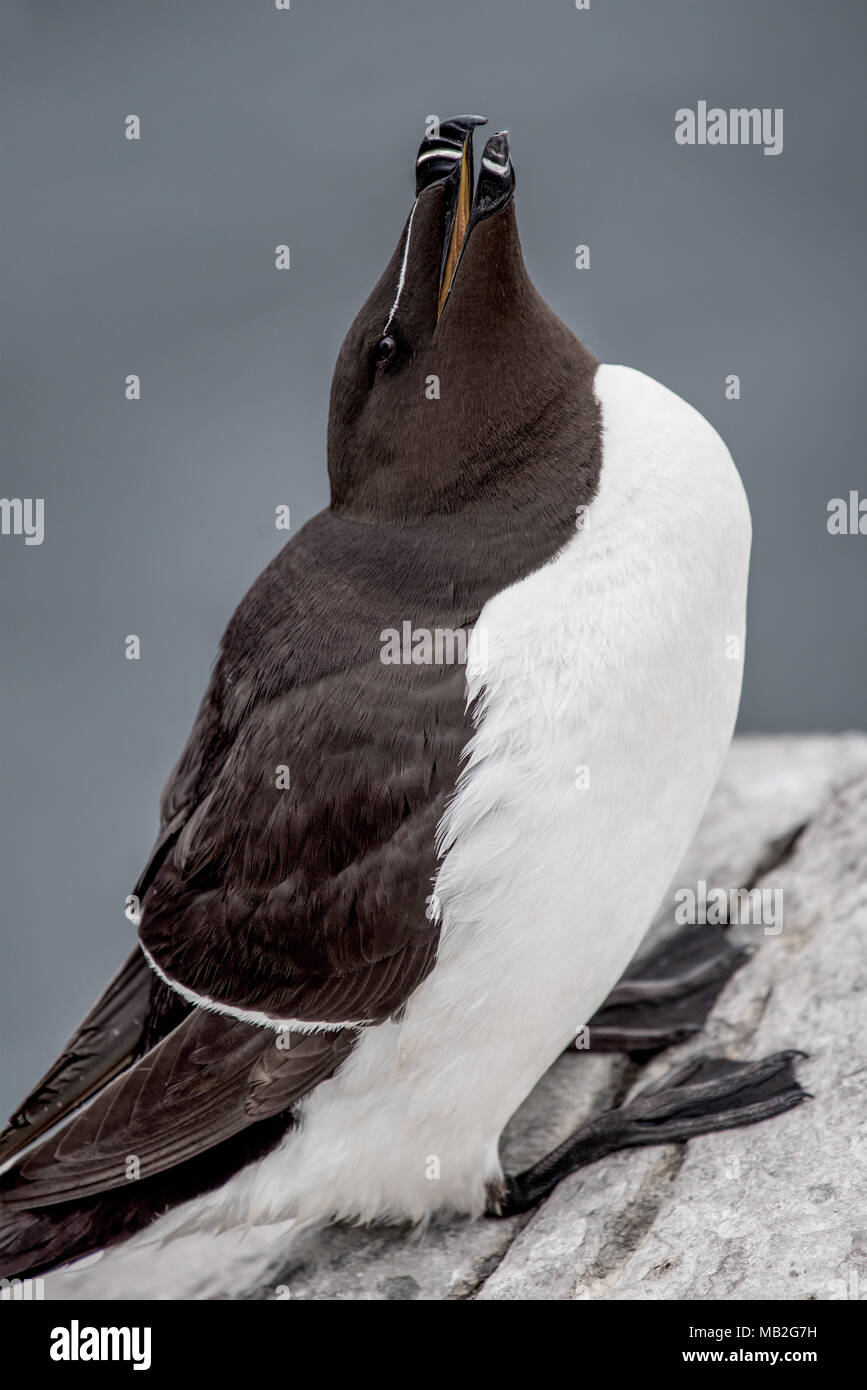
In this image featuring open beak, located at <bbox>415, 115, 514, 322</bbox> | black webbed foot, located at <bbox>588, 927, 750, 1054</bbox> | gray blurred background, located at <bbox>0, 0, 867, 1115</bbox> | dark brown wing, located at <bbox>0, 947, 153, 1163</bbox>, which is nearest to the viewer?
open beak, located at <bbox>415, 115, 514, 322</bbox>

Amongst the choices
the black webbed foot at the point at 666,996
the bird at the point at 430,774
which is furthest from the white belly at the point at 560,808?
the black webbed foot at the point at 666,996

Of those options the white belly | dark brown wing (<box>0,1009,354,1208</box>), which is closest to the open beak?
the white belly

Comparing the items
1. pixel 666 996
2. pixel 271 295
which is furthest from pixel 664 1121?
pixel 271 295

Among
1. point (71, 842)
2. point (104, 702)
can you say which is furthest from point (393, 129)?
point (71, 842)

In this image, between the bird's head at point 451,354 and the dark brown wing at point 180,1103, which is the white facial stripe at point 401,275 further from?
the dark brown wing at point 180,1103

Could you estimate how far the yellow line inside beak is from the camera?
8.16ft

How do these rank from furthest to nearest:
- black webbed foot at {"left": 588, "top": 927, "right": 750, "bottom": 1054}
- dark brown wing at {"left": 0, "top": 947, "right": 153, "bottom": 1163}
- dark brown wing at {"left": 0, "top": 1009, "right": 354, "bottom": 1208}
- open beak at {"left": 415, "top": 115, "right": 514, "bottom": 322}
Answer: black webbed foot at {"left": 588, "top": 927, "right": 750, "bottom": 1054}
dark brown wing at {"left": 0, "top": 947, "right": 153, "bottom": 1163}
dark brown wing at {"left": 0, "top": 1009, "right": 354, "bottom": 1208}
open beak at {"left": 415, "top": 115, "right": 514, "bottom": 322}

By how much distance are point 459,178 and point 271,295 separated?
4077 mm

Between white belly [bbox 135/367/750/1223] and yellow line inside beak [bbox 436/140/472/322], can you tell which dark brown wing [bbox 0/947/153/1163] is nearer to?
white belly [bbox 135/367/750/1223]

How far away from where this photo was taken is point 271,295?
21.0ft

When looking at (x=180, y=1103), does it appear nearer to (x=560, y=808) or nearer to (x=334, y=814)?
(x=334, y=814)

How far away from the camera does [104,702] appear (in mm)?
5750

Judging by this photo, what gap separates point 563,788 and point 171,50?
463 cm

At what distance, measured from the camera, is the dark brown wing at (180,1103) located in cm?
256
